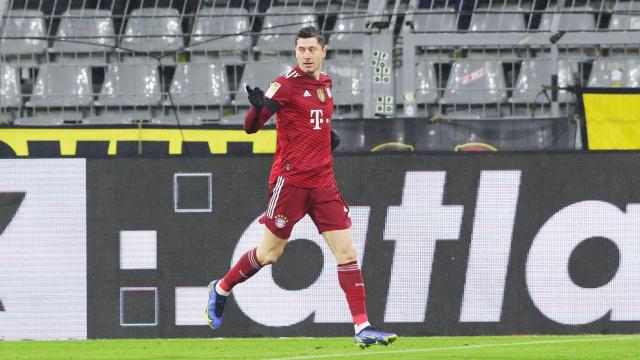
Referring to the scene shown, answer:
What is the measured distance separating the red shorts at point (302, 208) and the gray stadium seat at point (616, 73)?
718cm

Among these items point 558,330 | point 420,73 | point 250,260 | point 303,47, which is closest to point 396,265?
point 558,330

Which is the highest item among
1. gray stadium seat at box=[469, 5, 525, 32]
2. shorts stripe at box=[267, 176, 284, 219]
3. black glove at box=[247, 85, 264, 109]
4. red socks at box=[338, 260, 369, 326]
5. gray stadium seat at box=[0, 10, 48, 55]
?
gray stadium seat at box=[469, 5, 525, 32]

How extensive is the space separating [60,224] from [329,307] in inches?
90.8

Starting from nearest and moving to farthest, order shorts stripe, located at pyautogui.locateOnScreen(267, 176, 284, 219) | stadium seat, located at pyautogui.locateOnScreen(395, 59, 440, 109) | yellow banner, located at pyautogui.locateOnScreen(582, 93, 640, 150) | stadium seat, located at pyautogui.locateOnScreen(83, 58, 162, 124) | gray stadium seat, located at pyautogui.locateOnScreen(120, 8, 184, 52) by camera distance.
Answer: shorts stripe, located at pyautogui.locateOnScreen(267, 176, 284, 219)
yellow banner, located at pyautogui.locateOnScreen(582, 93, 640, 150)
stadium seat, located at pyautogui.locateOnScreen(395, 59, 440, 109)
stadium seat, located at pyautogui.locateOnScreen(83, 58, 162, 124)
gray stadium seat, located at pyautogui.locateOnScreen(120, 8, 184, 52)

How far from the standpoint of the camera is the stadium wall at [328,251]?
412 inches

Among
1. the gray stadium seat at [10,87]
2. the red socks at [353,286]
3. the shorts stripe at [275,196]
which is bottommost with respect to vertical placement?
the red socks at [353,286]

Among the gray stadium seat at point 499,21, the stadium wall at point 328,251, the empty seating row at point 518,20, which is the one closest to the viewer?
the stadium wall at point 328,251

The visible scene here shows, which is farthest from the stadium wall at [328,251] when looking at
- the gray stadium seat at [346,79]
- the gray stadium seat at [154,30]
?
the gray stadium seat at [154,30]

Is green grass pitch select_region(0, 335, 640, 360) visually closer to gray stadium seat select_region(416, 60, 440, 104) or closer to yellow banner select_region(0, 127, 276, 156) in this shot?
yellow banner select_region(0, 127, 276, 156)

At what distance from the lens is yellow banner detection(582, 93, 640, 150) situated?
443 inches

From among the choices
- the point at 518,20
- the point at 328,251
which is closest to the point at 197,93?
the point at 518,20

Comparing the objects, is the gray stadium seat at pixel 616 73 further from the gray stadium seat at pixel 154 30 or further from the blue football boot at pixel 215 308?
the blue football boot at pixel 215 308

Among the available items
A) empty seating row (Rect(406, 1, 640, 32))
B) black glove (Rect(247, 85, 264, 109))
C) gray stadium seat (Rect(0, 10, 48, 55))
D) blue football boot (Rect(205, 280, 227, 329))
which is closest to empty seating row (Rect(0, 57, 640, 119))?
gray stadium seat (Rect(0, 10, 48, 55))

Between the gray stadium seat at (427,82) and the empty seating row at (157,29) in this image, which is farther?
the empty seating row at (157,29)
